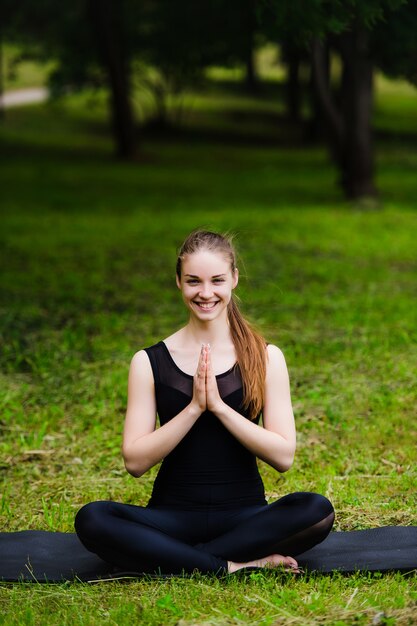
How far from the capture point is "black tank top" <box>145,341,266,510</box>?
4676 millimetres

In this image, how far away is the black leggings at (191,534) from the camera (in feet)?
15.0

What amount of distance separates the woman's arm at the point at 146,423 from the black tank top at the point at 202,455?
53 millimetres

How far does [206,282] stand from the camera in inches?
182

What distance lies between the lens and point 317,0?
8.55m

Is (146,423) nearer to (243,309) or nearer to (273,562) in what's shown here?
(273,562)

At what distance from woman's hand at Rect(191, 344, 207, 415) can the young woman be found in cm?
2

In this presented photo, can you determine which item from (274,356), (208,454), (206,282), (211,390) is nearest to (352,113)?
(274,356)

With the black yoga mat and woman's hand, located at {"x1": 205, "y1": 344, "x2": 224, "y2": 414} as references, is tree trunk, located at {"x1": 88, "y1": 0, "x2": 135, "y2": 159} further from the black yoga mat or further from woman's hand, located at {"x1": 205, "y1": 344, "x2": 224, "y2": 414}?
woman's hand, located at {"x1": 205, "y1": 344, "x2": 224, "y2": 414}

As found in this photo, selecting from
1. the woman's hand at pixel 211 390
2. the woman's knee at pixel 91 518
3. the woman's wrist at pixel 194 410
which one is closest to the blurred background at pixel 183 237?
the woman's hand at pixel 211 390

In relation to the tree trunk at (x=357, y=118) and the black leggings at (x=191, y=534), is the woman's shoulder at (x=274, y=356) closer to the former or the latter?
the black leggings at (x=191, y=534)

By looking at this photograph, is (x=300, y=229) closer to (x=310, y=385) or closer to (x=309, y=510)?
(x=310, y=385)

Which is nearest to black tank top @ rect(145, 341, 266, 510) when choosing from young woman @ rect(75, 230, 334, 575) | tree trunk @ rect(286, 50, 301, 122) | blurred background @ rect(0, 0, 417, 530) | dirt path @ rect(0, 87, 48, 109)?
young woman @ rect(75, 230, 334, 575)

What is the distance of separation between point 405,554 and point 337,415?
259 cm

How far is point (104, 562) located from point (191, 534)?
435 millimetres
